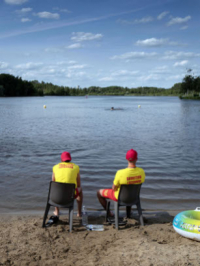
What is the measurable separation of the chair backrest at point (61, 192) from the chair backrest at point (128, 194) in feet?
3.61

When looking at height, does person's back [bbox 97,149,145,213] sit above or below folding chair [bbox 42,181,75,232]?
above

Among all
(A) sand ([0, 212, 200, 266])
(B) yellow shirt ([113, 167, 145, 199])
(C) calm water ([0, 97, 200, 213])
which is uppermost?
(B) yellow shirt ([113, 167, 145, 199])

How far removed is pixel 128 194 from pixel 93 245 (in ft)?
4.78

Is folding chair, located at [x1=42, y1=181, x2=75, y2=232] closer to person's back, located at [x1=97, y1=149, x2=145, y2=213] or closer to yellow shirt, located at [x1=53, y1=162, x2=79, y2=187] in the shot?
yellow shirt, located at [x1=53, y1=162, x2=79, y2=187]

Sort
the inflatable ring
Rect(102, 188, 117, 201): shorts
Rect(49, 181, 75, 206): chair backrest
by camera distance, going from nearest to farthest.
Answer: the inflatable ring, Rect(49, 181, 75, 206): chair backrest, Rect(102, 188, 117, 201): shorts

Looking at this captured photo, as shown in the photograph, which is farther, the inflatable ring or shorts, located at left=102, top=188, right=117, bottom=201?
shorts, located at left=102, top=188, right=117, bottom=201

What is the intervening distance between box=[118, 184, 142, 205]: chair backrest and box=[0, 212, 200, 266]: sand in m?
0.62

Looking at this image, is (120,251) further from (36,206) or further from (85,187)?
(85,187)

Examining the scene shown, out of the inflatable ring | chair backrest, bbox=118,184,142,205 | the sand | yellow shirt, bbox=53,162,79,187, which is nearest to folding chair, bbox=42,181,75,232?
yellow shirt, bbox=53,162,79,187

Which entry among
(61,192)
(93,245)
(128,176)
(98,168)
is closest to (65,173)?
(61,192)

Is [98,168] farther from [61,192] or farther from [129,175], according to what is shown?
[61,192]

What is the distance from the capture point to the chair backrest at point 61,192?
6.60 meters

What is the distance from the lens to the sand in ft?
17.2

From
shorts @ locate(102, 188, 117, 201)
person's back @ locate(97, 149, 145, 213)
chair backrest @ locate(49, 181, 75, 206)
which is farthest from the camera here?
shorts @ locate(102, 188, 117, 201)
